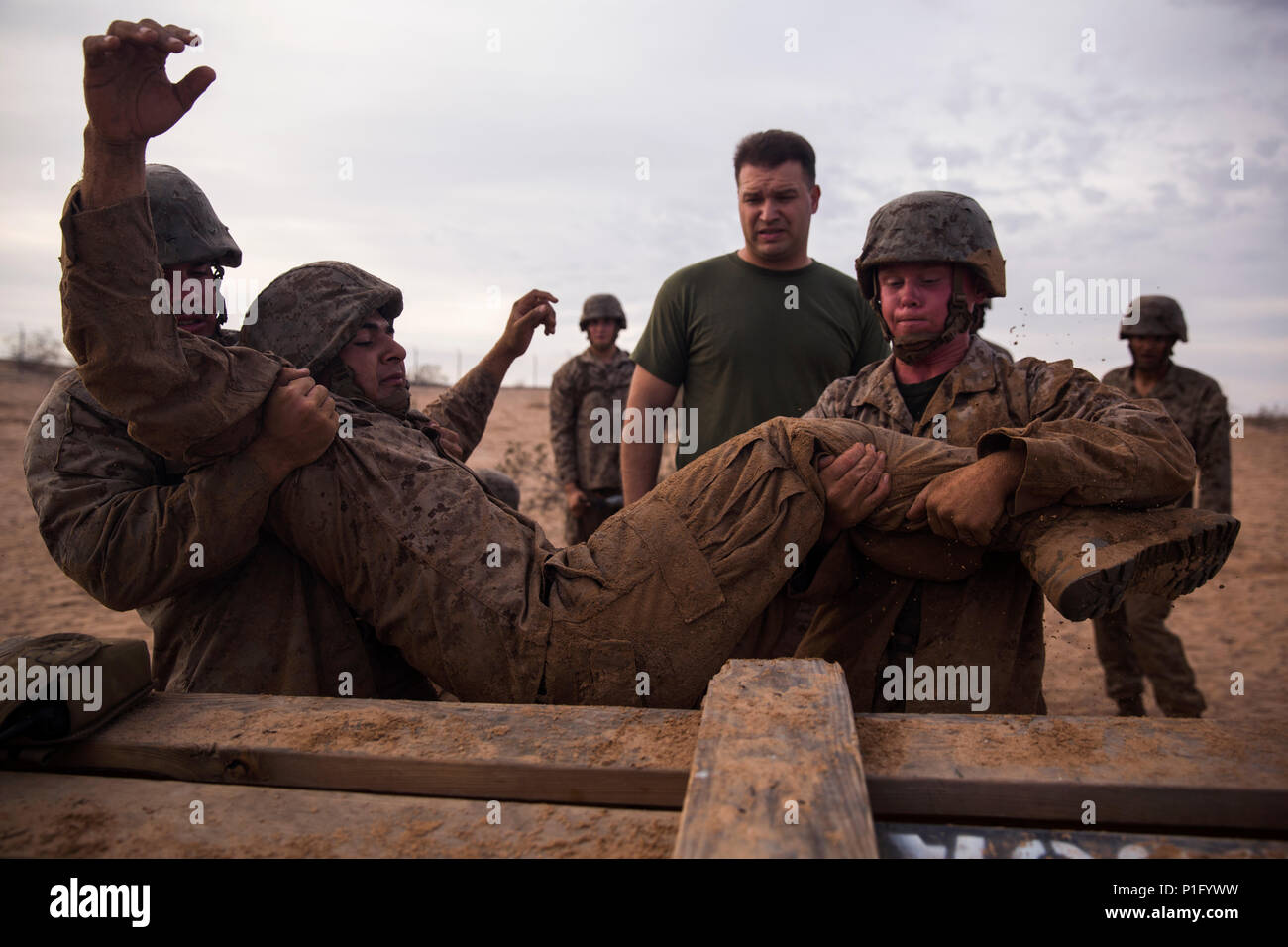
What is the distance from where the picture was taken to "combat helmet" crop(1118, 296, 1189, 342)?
6602 mm

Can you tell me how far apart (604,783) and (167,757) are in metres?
0.88

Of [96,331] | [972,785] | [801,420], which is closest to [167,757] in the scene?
[96,331]

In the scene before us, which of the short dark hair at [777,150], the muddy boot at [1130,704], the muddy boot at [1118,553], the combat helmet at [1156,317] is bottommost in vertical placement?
the muddy boot at [1130,704]

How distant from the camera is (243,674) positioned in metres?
2.57

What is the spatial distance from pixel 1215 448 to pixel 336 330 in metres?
6.20

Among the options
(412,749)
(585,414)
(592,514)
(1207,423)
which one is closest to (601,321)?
(585,414)

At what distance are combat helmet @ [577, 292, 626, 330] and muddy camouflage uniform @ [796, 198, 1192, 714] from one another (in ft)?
18.4

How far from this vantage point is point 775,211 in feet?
14.2

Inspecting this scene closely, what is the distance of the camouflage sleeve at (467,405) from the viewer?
3836mm

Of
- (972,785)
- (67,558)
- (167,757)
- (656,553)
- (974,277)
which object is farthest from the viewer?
(974,277)

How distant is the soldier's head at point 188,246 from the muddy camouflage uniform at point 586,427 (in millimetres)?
5463

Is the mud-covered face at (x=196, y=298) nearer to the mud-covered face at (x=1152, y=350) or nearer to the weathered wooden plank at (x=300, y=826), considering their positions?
the weathered wooden plank at (x=300, y=826)

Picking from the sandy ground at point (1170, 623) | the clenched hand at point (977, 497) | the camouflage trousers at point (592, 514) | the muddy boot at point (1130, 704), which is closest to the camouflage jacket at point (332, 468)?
the clenched hand at point (977, 497)

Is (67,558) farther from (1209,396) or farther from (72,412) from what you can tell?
(1209,396)
